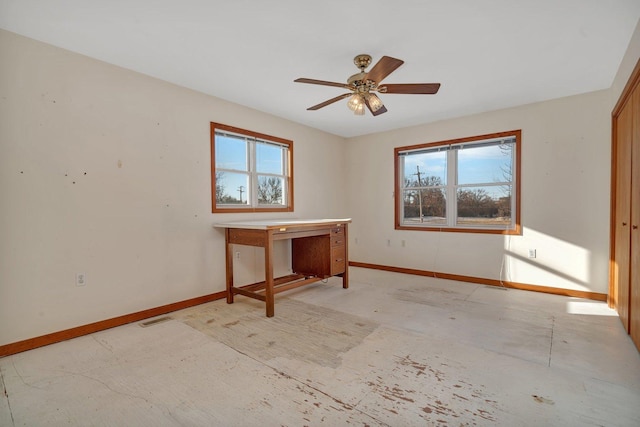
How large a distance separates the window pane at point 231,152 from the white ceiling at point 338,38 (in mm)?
640

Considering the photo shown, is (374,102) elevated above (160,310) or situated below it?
above

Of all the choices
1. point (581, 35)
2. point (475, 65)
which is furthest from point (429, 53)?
point (581, 35)

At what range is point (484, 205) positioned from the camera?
4203 millimetres

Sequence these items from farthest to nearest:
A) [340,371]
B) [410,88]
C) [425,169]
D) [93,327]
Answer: [425,169]
[93,327]
[410,88]
[340,371]

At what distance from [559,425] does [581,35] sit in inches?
105

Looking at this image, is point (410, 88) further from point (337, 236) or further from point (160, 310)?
point (160, 310)

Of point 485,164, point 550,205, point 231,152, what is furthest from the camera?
point 485,164

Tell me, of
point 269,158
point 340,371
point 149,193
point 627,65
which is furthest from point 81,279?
point 627,65

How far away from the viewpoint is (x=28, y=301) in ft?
7.39

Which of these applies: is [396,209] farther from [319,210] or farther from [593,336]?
[593,336]

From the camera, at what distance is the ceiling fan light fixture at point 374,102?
2.55 m

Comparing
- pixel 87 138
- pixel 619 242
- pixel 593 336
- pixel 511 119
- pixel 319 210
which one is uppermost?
pixel 511 119

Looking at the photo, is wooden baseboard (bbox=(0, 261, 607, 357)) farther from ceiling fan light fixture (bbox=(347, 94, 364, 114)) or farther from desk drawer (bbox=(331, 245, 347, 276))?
ceiling fan light fixture (bbox=(347, 94, 364, 114))

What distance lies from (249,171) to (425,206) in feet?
9.16
